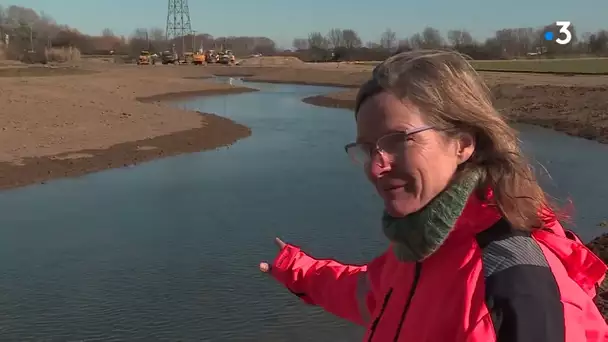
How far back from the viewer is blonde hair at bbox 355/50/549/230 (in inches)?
60.4

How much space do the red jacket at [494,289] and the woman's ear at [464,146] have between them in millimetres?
110

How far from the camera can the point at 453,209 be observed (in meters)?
1.49

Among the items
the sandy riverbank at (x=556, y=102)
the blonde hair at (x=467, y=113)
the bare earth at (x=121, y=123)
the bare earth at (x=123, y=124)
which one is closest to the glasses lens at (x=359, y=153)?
the blonde hair at (x=467, y=113)

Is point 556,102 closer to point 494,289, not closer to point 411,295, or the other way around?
point 411,295

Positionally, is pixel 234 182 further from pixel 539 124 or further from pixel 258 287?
pixel 539 124

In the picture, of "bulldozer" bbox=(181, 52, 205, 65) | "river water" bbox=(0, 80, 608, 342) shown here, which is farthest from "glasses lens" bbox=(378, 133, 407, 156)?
"bulldozer" bbox=(181, 52, 205, 65)

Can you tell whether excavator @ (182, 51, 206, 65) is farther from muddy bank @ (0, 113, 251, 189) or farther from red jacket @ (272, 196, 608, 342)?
red jacket @ (272, 196, 608, 342)

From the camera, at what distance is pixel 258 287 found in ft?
23.6

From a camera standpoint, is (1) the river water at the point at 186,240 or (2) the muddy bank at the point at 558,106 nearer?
(1) the river water at the point at 186,240

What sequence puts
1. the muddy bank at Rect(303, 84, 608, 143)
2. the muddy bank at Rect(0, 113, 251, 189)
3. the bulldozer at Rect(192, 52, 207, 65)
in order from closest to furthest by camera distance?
the muddy bank at Rect(0, 113, 251, 189) → the muddy bank at Rect(303, 84, 608, 143) → the bulldozer at Rect(192, 52, 207, 65)

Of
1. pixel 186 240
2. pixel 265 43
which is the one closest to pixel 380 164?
pixel 186 240

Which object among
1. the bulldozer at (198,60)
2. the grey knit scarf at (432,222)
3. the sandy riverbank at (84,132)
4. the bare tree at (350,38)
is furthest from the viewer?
the bare tree at (350,38)

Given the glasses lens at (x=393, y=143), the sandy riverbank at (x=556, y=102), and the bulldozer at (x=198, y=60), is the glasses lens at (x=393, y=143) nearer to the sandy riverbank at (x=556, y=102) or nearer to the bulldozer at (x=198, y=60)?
the sandy riverbank at (x=556, y=102)

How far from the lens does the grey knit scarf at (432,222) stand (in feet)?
4.89
